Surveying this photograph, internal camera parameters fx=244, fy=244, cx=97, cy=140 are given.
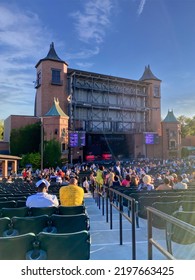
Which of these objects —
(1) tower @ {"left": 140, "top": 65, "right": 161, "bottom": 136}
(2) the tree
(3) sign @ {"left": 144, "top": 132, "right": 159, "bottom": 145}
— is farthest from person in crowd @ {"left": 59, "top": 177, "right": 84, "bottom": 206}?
(2) the tree

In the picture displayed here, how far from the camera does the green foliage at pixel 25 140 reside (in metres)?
45.3

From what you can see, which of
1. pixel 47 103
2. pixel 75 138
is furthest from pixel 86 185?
pixel 47 103

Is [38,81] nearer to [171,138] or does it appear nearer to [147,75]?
[147,75]

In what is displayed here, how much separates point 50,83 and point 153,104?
27546mm

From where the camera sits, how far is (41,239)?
9.75 feet

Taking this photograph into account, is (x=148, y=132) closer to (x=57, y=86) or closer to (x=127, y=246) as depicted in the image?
(x=57, y=86)

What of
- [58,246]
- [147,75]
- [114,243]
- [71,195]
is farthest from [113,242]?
[147,75]

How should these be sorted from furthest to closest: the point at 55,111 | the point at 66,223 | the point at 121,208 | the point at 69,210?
1. the point at 55,111
2. the point at 121,208
3. the point at 69,210
4. the point at 66,223

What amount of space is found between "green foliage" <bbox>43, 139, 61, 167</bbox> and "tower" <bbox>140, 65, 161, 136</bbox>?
2825 cm

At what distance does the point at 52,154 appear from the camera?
4106 cm

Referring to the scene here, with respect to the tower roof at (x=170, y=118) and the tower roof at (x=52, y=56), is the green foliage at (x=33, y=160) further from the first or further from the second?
the tower roof at (x=170, y=118)

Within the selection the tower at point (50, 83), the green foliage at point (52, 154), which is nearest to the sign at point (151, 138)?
the tower at point (50, 83)

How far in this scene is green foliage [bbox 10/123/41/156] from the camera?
45.3 m
